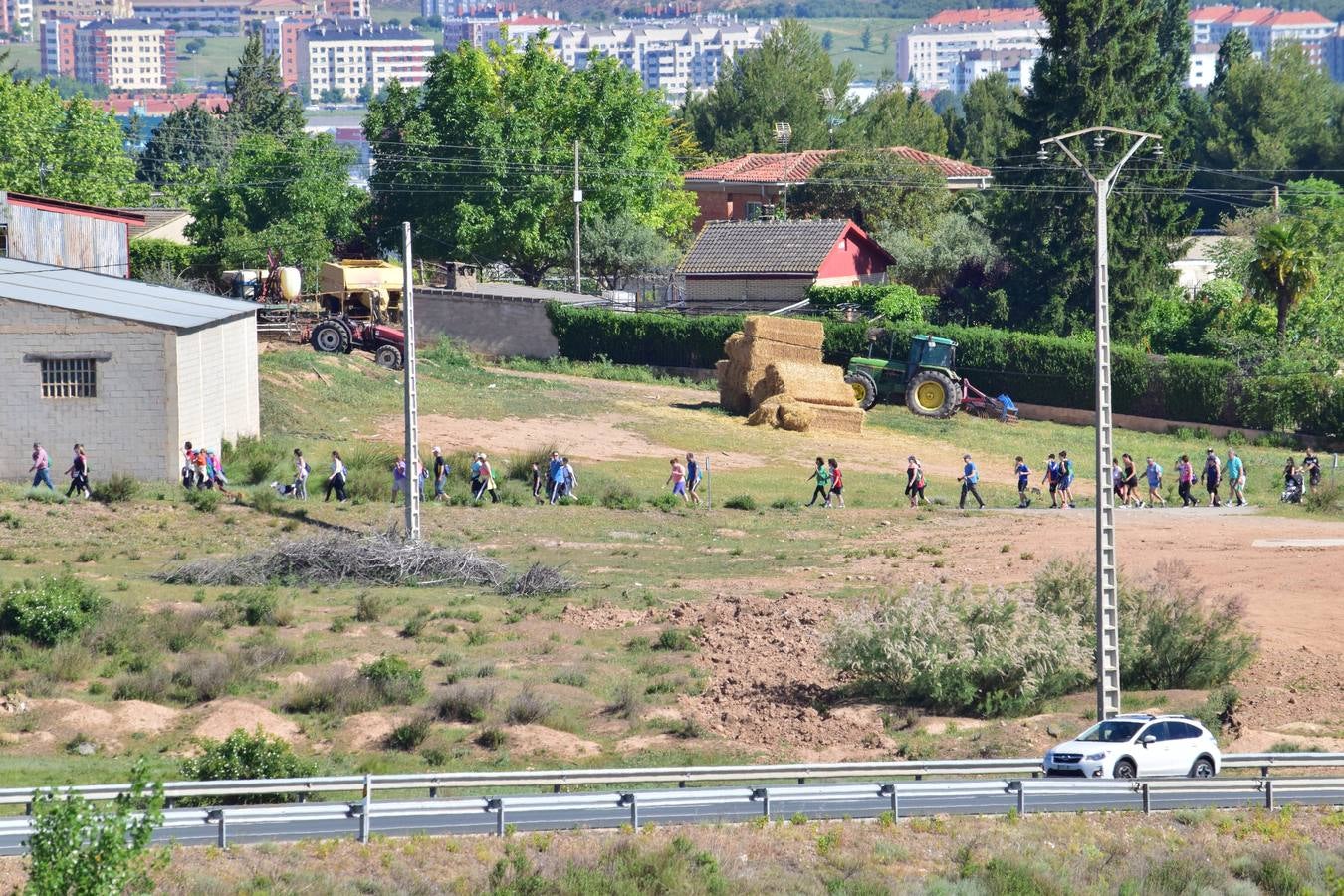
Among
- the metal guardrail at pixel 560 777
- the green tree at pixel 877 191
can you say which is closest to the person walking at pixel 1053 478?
the metal guardrail at pixel 560 777

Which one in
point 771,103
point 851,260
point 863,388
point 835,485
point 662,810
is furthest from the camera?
point 771,103

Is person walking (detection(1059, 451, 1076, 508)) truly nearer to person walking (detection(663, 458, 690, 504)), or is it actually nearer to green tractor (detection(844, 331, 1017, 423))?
person walking (detection(663, 458, 690, 504))

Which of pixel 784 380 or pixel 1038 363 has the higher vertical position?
pixel 1038 363

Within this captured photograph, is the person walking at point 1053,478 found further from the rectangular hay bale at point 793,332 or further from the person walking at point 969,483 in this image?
the rectangular hay bale at point 793,332

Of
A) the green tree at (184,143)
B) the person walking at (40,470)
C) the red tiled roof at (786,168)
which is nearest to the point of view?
the person walking at (40,470)

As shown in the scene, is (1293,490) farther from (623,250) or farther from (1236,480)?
(623,250)

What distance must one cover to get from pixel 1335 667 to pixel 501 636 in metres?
12.1

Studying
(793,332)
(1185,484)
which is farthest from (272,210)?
(1185,484)

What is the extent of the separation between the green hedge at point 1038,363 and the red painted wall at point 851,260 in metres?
5.77

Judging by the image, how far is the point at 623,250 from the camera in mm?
74688

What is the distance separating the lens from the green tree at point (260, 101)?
113m

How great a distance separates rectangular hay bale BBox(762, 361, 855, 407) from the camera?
50438 mm

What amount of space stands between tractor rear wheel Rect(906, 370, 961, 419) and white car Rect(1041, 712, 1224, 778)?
1254 inches

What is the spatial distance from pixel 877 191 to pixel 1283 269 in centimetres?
2666
